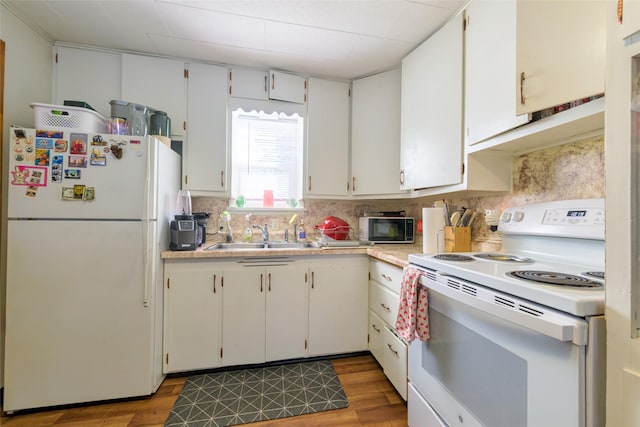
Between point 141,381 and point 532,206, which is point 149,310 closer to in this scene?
point 141,381

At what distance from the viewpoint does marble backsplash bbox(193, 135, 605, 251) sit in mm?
1160

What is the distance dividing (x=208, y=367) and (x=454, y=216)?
1930mm

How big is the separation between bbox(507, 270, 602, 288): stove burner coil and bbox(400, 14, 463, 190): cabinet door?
0.73m

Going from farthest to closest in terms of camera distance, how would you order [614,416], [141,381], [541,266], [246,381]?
[246,381], [141,381], [541,266], [614,416]

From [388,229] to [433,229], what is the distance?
720 mm

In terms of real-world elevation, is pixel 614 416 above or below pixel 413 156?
below

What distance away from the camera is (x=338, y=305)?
2029 millimetres

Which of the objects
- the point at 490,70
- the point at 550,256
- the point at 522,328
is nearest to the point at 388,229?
the point at 550,256

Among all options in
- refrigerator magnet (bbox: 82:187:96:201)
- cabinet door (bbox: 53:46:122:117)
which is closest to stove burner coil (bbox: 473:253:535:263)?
refrigerator magnet (bbox: 82:187:96:201)

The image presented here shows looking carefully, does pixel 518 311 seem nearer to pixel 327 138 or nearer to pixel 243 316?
pixel 243 316

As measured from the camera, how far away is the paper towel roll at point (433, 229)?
1.60 metres

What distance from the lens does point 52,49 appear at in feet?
6.32

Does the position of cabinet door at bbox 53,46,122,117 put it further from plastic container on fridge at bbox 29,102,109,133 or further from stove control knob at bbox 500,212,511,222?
stove control knob at bbox 500,212,511,222

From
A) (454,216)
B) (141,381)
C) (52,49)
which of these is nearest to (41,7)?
(52,49)
